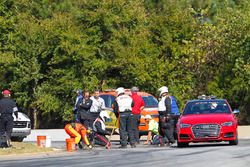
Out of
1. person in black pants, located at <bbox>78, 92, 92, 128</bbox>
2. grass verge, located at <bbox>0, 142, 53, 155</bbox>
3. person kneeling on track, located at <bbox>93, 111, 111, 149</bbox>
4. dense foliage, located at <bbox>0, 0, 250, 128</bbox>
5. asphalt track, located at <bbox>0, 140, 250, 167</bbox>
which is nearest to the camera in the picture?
asphalt track, located at <bbox>0, 140, 250, 167</bbox>

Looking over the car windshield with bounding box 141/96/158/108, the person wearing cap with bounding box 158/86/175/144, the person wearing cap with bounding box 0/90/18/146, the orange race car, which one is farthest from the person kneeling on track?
the car windshield with bounding box 141/96/158/108

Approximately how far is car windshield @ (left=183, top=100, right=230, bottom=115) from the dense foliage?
2055 centimetres

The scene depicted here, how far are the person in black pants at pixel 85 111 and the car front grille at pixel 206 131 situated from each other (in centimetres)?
394

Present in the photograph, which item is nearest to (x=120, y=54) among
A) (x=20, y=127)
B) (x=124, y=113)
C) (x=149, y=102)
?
(x=149, y=102)

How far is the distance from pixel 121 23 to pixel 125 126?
23.6m

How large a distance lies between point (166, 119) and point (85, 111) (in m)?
2.67

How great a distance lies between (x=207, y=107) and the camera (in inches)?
1070

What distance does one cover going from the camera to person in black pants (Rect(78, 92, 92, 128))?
91.6 feet

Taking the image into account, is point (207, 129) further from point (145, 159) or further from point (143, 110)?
point (143, 110)

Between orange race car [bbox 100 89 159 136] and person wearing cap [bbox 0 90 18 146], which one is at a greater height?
orange race car [bbox 100 89 159 136]

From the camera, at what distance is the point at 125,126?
1070 inches

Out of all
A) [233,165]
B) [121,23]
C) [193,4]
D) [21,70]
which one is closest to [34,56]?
[21,70]

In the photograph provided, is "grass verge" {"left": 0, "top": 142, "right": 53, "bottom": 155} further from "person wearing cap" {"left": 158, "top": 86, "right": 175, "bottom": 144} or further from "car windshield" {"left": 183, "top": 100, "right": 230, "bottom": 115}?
"car windshield" {"left": 183, "top": 100, "right": 230, "bottom": 115}

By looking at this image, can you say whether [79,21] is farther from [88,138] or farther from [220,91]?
[88,138]
